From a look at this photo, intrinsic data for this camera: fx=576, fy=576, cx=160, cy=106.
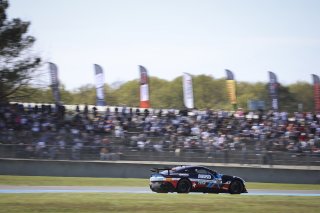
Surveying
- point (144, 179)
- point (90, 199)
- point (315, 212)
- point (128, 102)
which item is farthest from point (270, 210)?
point (128, 102)

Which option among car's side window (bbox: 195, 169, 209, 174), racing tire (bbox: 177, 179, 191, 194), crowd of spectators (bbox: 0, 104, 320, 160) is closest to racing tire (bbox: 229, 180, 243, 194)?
car's side window (bbox: 195, 169, 209, 174)

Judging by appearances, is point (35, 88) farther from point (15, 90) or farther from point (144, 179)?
point (144, 179)

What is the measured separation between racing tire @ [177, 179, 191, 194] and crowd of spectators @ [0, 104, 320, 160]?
1059 centimetres

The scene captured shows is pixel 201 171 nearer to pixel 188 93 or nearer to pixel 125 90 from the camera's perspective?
pixel 188 93

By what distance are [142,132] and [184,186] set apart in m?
12.7

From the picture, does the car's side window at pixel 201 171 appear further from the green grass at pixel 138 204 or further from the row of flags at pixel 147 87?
the row of flags at pixel 147 87

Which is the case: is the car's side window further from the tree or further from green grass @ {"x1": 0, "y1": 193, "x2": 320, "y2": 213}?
the tree

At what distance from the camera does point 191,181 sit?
890 inches

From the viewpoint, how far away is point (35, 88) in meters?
44.1

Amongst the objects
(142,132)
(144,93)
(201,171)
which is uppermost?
(144,93)

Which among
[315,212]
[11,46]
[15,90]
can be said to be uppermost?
[11,46]

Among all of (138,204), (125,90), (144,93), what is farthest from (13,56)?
(125,90)

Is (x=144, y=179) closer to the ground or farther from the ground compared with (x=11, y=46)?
closer to the ground

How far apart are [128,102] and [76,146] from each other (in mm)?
59445
